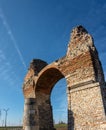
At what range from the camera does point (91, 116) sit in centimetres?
802

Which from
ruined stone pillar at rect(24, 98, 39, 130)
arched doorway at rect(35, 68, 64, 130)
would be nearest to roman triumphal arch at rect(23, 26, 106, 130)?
ruined stone pillar at rect(24, 98, 39, 130)

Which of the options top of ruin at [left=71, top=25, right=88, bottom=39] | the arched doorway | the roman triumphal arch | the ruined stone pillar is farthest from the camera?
the arched doorway

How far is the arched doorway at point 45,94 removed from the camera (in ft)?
41.4

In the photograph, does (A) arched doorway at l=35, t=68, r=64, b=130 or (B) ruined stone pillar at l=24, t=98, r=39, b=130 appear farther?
(A) arched doorway at l=35, t=68, r=64, b=130

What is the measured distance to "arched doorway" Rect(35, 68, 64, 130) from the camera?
497 inches

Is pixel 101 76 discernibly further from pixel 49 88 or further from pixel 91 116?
pixel 49 88

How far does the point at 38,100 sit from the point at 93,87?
5.70m

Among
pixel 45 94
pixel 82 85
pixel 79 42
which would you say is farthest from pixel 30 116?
pixel 79 42

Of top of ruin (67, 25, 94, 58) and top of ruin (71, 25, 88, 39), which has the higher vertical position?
top of ruin (71, 25, 88, 39)

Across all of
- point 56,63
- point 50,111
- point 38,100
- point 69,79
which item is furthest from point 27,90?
point 69,79

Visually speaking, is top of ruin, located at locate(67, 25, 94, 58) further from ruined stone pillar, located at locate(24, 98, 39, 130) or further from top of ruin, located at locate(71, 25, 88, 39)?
ruined stone pillar, located at locate(24, 98, 39, 130)

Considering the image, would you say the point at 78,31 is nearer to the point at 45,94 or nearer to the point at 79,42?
the point at 79,42

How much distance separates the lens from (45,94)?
44.6 feet

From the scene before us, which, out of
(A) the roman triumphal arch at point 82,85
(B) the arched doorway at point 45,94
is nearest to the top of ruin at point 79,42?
(A) the roman triumphal arch at point 82,85
